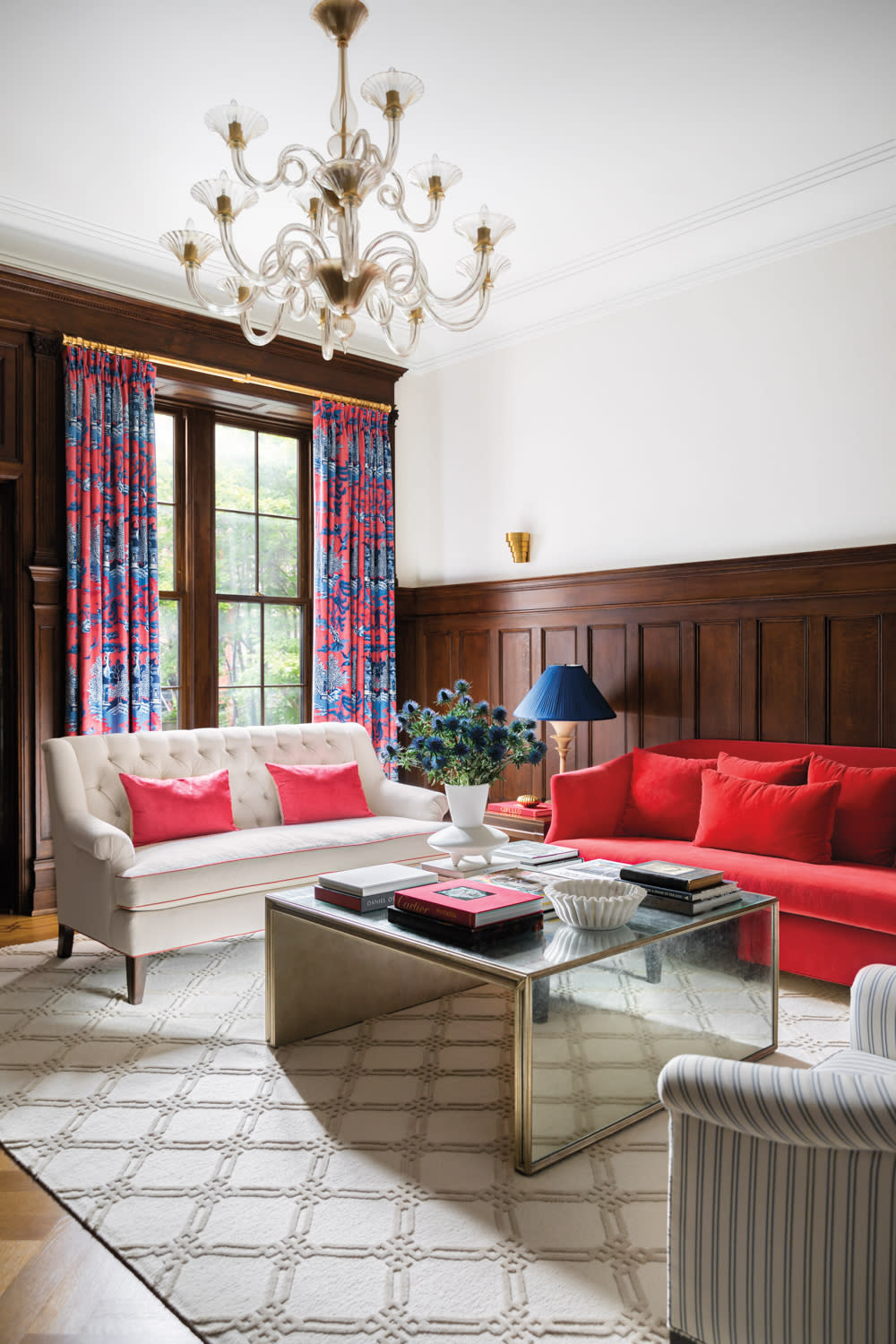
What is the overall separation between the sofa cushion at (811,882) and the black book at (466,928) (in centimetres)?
108

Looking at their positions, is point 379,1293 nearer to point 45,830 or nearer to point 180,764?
point 180,764

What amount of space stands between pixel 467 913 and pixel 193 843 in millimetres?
1768

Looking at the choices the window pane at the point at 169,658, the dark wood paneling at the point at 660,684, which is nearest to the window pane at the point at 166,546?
the window pane at the point at 169,658

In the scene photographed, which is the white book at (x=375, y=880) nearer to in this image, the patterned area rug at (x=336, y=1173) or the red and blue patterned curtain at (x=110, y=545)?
the patterned area rug at (x=336, y=1173)

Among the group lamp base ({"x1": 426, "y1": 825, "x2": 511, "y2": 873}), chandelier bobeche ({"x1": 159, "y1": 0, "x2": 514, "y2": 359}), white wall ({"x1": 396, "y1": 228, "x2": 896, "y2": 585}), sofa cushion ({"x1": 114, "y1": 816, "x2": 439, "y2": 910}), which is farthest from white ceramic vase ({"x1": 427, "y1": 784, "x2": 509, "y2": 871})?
white wall ({"x1": 396, "y1": 228, "x2": 896, "y2": 585})

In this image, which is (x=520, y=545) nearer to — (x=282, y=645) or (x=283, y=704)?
(x=282, y=645)

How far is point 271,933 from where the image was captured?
10.3 ft

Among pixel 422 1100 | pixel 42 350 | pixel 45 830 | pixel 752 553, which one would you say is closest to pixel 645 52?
pixel 752 553

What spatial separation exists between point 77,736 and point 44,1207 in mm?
2251

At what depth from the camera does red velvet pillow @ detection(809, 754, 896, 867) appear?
3.84 m

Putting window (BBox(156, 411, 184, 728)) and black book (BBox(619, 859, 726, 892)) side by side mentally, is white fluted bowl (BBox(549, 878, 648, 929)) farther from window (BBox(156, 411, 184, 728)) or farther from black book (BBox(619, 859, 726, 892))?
window (BBox(156, 411, 184, 728))

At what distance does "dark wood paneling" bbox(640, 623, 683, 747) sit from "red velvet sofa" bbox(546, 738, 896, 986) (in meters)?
0.33

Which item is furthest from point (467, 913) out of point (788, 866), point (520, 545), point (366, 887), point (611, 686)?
point (520, 545)

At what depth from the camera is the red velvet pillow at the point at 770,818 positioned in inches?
152
